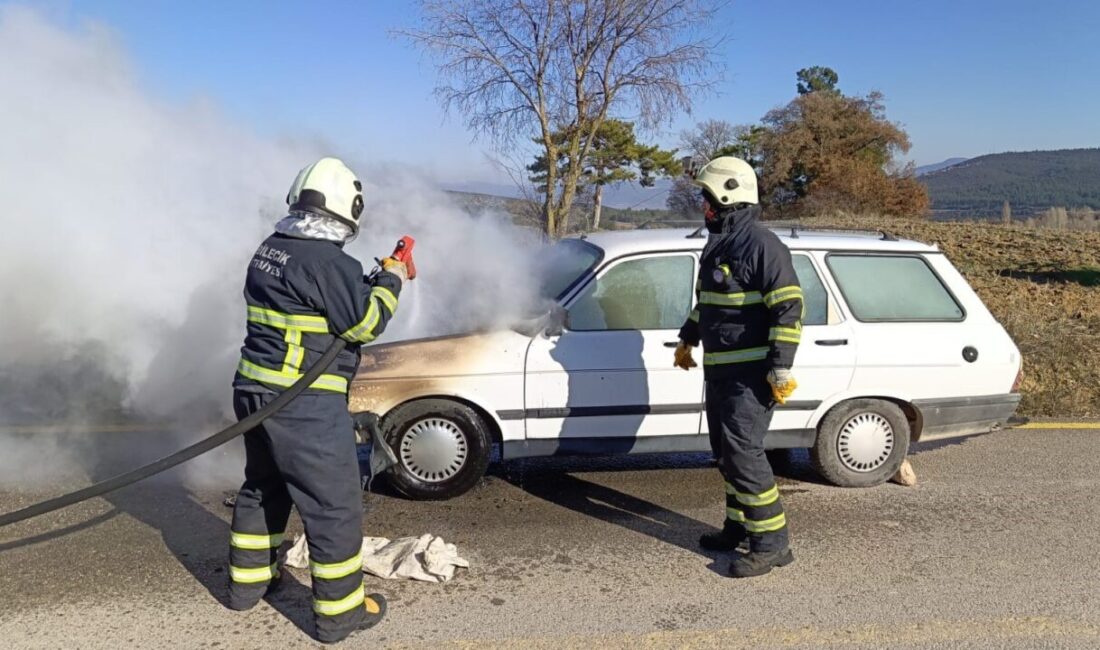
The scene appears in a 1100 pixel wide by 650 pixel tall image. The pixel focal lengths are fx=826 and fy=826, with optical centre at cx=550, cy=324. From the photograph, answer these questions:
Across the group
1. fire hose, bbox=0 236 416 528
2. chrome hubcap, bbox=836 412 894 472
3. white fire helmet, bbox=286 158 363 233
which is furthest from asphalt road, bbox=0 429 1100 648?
white fire helmet, bbox=286 158 363 233

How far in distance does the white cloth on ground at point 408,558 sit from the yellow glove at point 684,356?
1579 millimetres

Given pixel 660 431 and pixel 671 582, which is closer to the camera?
pixel 671 582

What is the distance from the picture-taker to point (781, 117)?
44.2m

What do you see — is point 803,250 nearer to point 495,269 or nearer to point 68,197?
point 495,269

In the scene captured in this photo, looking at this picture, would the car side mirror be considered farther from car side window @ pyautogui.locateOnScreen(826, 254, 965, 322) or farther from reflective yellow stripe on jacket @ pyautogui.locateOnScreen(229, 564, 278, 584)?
reflective yellow stripe on jacket @ pyautogui.locateOnScreen(229, 564, 278, 584)

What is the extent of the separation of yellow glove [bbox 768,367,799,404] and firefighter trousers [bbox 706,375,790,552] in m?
0.12

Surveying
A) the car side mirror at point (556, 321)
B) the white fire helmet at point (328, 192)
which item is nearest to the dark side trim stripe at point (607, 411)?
the car side mirror at point (556, 321)

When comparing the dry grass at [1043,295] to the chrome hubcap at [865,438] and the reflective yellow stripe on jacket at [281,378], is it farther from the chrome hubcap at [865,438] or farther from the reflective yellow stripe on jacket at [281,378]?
the reflective yellow stripe on jacket at [281,378]

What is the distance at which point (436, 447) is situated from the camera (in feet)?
15.7

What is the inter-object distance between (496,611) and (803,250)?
9.73 ft

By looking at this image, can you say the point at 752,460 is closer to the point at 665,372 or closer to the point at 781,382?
the point at 781,382

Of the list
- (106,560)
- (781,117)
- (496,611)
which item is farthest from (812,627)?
(781,117)

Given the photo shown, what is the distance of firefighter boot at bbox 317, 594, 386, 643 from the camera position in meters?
3.31

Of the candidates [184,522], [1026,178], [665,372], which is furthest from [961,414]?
[1026,178]
